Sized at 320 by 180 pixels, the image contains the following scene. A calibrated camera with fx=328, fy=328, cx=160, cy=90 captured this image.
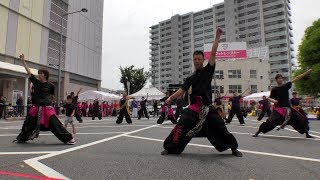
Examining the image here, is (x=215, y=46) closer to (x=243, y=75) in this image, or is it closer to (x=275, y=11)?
(x=243, y=75)

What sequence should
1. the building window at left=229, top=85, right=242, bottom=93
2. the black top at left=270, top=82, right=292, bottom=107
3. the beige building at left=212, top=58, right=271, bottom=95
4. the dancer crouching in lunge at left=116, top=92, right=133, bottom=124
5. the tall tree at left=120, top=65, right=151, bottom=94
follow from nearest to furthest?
the black top at left=270, top=82, right=292, bottom=107, the dancer crouching in lunge at left=116, top=92, right=133, bottom=124, the tall tree at left=120, top=65, right=151, bottom=94, the beige building at left=212, top=58, right=271, bottom=95, the building window at left=229, top=85, right=242, bottom=93

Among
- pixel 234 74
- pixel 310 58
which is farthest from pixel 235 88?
pixel 310 58

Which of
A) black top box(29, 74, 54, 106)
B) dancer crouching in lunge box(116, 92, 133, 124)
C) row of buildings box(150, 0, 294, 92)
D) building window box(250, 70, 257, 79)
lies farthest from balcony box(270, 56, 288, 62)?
black top box(29, 74, 54, 106)

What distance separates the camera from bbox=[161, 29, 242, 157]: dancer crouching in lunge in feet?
18.1

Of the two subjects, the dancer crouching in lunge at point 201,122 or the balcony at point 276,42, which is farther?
the balcony at point 276,42

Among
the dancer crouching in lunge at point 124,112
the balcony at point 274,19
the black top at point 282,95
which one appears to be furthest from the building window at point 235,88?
the black top at point 282,95

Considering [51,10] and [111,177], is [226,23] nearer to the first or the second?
[51,10]

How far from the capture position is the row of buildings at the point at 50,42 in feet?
99.0

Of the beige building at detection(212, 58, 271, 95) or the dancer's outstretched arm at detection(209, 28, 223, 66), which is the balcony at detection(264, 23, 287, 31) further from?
the dancer's outstretched arm at detection(209, 28, 223, 66)

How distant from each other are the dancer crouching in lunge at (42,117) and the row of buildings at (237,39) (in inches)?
2167

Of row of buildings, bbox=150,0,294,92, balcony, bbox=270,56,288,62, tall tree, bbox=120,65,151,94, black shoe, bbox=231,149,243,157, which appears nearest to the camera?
black shoe, bbox=231,149,243,157

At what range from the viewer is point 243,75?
74.8 metres

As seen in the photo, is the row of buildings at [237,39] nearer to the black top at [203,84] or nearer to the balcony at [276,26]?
the balcony at [276,26]

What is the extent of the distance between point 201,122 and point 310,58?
132 feet
